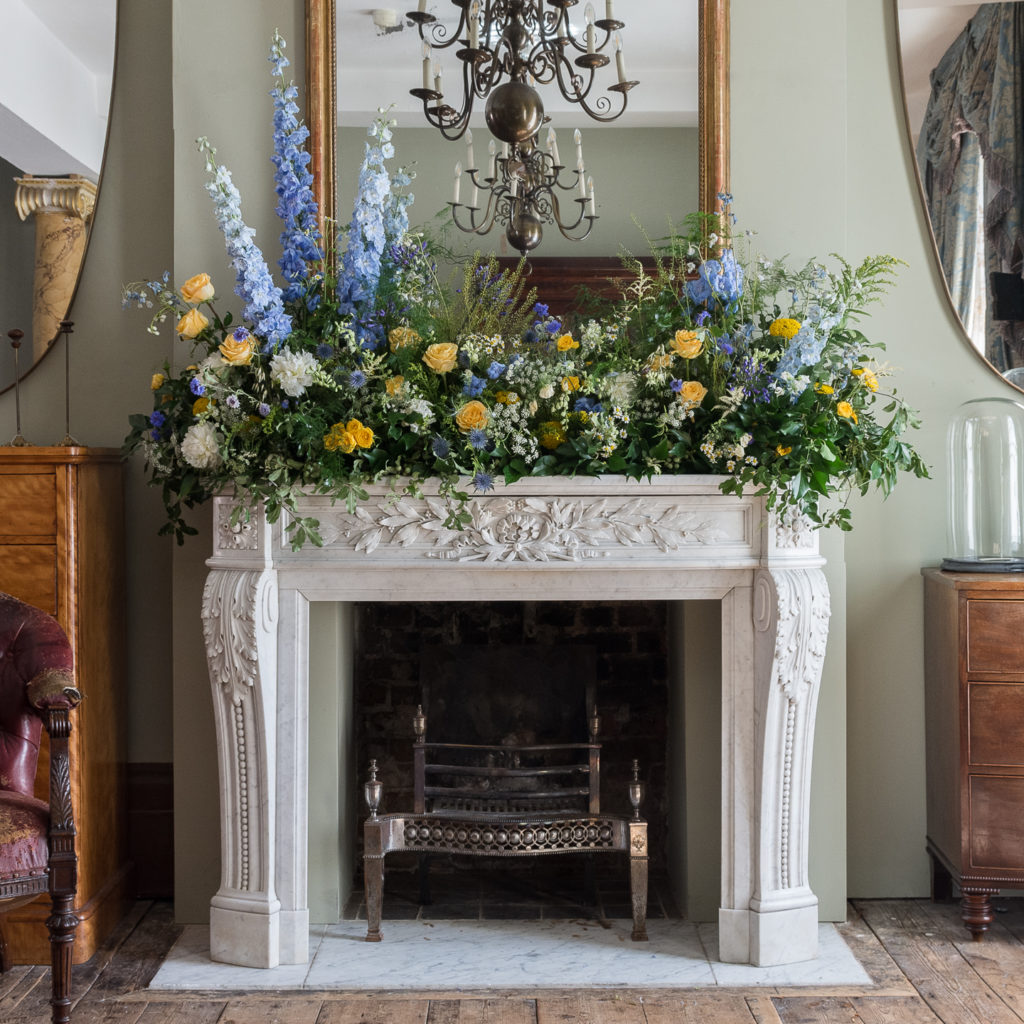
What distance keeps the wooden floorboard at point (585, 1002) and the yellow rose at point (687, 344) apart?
1.50 meters

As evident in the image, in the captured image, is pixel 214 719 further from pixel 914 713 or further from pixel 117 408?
pixel 914 713

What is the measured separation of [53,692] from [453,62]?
6.08ft

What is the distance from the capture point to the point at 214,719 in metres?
2.94

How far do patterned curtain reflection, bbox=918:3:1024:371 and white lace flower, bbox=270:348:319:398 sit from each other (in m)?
1.88

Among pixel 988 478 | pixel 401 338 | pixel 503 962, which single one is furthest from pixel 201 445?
pixel 988 478

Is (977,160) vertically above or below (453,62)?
below

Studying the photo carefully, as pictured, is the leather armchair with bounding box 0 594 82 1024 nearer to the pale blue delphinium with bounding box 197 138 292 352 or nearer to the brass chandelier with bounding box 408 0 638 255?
the pale blue delphinium with bounding box 197 138 292 352

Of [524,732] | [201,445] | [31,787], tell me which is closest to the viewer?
[31,787]

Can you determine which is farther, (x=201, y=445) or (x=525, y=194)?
(x=525, y=194)

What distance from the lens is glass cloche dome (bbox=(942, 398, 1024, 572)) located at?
3.18 m

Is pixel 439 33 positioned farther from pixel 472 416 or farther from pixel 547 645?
pixel 547 645

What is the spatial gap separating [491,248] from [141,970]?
203 centimetres

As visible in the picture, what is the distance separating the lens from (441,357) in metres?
2.59

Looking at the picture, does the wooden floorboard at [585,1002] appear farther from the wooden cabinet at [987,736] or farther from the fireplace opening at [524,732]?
the fireplace opening at [524,732]
